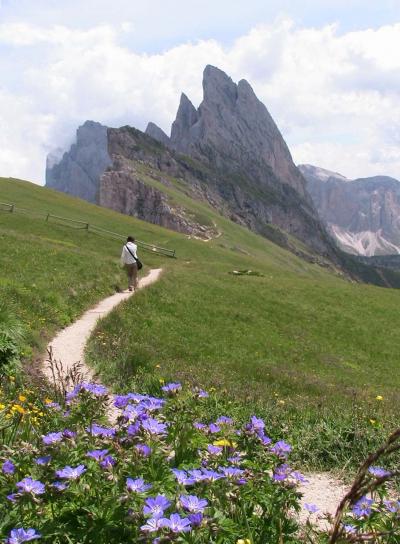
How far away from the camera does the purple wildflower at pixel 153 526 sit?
10.4 feet

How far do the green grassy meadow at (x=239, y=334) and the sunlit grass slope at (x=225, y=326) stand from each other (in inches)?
3.2

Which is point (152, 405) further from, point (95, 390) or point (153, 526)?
point (153, 526)

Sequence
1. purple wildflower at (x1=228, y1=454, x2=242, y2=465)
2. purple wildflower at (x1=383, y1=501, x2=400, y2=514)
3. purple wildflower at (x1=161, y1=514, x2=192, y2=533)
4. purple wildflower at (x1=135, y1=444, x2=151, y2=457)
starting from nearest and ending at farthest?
purple wildflower at (x1=161, y1=514, x2=192, y2=533) → purple wildflower at (x1=383, y1=501, x2=400, y2=514) → purple wildflower at (x1=135, y1=444, x2=151, y2=457) → purple wildflower at (x1=228, y1=454, x2=242, y2=465)

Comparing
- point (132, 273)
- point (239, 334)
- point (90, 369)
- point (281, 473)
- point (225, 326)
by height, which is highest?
point (281, 473)

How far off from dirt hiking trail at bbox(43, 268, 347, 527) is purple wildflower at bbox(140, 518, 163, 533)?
1.91 meters

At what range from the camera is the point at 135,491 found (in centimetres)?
374

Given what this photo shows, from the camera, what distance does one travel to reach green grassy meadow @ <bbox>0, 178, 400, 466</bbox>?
535 inches

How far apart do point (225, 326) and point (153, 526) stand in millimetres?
24373

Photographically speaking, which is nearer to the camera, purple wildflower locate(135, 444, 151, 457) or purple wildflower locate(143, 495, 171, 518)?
purple wildflower locate(143, 495, 171, 518)

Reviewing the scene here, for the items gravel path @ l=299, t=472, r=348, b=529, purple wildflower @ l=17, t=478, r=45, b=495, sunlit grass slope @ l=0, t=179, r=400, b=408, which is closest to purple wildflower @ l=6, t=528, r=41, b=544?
purple wildflower @ l=17, t=478, r=45, b=495

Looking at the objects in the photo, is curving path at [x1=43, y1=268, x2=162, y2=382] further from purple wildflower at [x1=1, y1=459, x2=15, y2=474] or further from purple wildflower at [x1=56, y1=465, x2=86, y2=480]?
purple wildflower at [x1=56, y1=465, x2=86, y2=480]

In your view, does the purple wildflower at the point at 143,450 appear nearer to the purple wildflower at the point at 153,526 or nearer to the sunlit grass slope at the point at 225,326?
the purple wildflower at the point at 153,526

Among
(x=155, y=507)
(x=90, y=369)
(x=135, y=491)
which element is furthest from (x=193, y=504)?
(x=90, y=369)

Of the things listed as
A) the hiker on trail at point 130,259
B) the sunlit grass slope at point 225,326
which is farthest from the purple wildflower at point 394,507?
the hiker on trail at point 130,259
